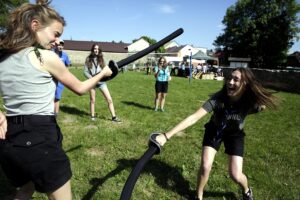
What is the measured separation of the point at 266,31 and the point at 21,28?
59.1 m

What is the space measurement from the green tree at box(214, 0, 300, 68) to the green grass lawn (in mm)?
A: 49098

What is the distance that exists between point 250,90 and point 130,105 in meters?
7.70

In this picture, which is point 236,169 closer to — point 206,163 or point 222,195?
point 206,163

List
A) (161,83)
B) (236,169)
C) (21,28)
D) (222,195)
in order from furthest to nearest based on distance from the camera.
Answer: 1. (161,83)
2. (222,195)
3. (236,169)
4. (21,28)

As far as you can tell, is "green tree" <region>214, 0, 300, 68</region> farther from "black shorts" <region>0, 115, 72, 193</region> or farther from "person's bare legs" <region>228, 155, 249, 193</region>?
"black shorts" <region>0, 115, 72, 193</region>

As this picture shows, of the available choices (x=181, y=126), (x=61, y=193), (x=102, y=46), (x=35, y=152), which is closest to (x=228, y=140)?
(x=181, y=126)

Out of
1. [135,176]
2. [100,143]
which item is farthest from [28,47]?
[100,143]

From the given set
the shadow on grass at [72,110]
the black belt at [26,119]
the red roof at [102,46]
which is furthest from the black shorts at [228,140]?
the red roof at [102,46]

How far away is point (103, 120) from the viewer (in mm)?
8672

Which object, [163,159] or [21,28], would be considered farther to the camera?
[163,159]

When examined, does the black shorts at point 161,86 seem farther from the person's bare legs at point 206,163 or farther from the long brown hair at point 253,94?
the person's bare legs at point 206,163

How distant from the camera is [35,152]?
2.22 meters

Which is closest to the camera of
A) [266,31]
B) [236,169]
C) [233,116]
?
[236,169]

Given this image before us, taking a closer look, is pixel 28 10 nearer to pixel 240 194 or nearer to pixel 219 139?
pixel 219 139
